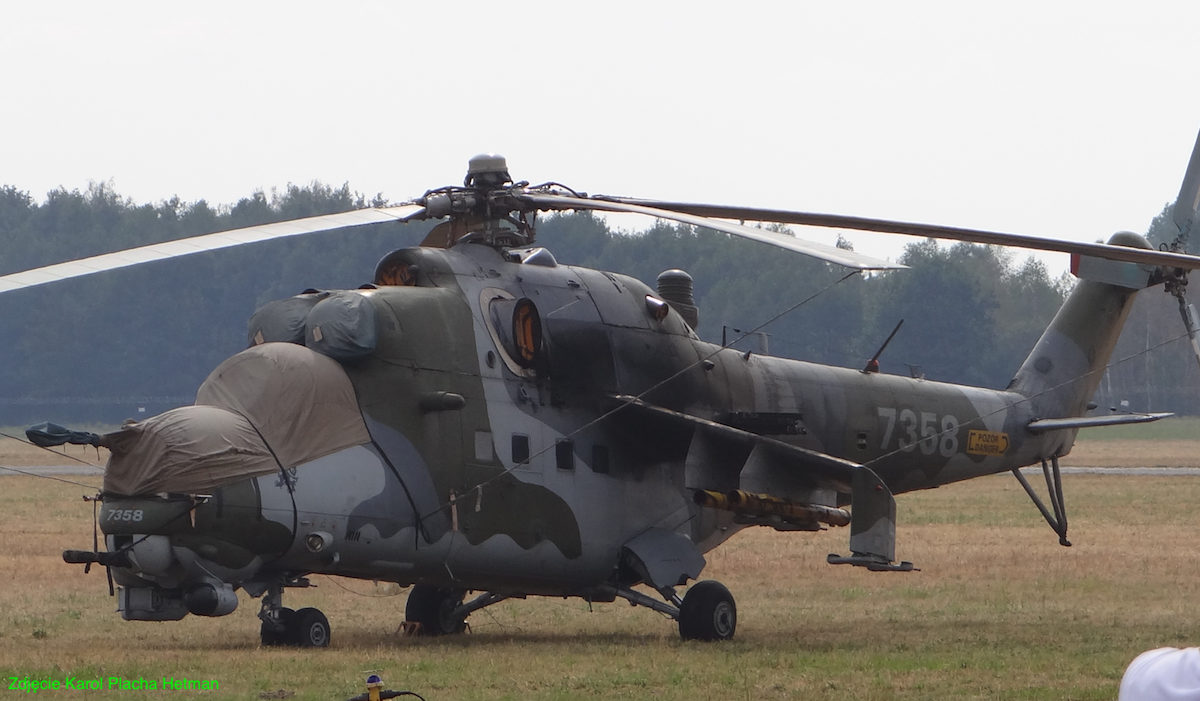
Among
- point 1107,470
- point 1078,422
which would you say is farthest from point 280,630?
point 1107,470

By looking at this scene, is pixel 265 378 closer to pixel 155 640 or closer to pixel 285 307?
pixel 285 307

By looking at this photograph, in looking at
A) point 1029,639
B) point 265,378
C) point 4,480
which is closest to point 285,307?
point 265,378

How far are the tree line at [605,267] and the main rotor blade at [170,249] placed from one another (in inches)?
2025

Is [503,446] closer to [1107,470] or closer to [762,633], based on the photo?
[762,633]

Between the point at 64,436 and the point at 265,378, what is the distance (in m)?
1.79

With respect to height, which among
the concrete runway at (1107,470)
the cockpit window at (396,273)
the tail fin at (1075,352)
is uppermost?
the cockpit window at (396,273)

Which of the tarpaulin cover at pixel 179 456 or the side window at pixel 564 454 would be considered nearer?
the tarpaulin cover at pixel 179 456

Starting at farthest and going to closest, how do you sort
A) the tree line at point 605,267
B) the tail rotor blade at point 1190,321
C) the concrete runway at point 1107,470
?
the tree line at point 605,267, the concrete runway at point 1107,470, the tail rotor blade at point 1190,321

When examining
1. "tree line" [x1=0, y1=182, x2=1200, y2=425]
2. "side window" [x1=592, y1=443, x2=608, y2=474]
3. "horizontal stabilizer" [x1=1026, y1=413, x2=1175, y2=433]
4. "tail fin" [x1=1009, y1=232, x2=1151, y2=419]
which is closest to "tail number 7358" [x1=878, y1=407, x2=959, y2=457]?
"horizontal stabilizer" [x1=1026, y1=413, x2=1175, y2=433]

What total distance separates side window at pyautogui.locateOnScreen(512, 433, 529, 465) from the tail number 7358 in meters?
4.37

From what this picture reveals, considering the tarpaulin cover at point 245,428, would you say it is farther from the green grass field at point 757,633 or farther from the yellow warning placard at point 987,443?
the yellow warning placard at point 987,443

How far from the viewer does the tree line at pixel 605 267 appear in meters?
69.1

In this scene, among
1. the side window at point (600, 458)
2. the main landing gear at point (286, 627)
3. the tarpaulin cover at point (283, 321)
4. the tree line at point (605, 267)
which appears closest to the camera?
the main landing gear at point (286, 627)

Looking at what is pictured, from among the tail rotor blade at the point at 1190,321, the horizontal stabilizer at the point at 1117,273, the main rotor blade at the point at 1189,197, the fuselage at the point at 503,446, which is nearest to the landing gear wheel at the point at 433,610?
the fuselage at the point at 503,446
